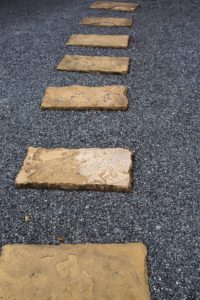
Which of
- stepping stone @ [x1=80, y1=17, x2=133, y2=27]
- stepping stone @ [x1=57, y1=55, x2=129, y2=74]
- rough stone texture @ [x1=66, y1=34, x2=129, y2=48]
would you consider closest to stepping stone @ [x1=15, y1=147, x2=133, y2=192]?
stepping stone @ [x1=57, y1=55, x2=129, y2=74]

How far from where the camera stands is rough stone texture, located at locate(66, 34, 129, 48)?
4.15 meters

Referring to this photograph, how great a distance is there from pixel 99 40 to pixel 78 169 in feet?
7.71

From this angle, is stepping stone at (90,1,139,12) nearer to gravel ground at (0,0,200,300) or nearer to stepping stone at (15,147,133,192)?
gravel ground at (0,0,200,300)

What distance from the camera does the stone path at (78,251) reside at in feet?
5.32

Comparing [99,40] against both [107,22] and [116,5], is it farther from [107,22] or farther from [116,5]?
[116,5]

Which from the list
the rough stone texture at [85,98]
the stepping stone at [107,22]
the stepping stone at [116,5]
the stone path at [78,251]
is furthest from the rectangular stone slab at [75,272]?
the stepping stone at [116,5]

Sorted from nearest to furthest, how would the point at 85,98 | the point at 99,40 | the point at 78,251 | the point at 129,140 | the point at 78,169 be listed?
the point at 78,251
the point at 78,169
the point at 129,140
the point at 85,98
the point at 99,40

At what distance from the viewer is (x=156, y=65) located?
12.3 feet

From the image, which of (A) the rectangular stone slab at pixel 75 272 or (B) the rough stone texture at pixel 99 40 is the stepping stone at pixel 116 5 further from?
(A) the rectangular stone slab at pixel 75 272

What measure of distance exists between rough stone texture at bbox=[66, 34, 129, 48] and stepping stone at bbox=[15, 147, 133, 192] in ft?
6.43

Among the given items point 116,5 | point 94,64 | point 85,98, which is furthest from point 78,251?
point 116,5

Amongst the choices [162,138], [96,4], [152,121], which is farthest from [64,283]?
[96,4]

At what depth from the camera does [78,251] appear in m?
1.81

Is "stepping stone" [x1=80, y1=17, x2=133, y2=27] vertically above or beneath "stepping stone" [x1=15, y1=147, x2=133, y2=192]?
beneath
